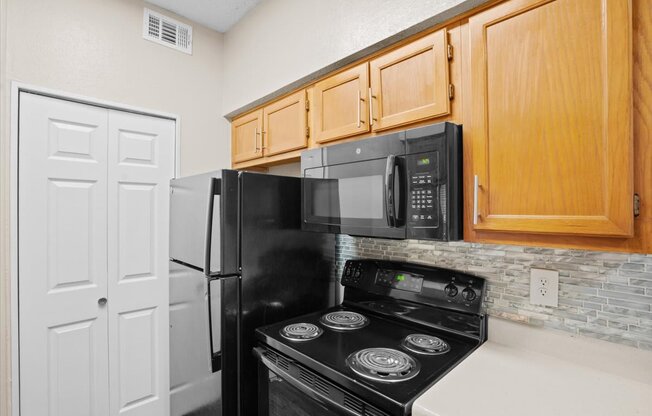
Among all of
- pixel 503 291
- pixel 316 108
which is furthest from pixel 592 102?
pixel 316 108

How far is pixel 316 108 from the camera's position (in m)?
1.64

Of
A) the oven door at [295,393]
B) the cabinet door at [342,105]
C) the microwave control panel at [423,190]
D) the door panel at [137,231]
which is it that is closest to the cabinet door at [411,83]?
the cabinet door at [342,105]

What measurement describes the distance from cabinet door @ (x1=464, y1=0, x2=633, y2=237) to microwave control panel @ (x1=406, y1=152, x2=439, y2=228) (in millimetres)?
141

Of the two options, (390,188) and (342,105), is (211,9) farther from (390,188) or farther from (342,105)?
(390,188)

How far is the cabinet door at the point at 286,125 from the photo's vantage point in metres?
1.72

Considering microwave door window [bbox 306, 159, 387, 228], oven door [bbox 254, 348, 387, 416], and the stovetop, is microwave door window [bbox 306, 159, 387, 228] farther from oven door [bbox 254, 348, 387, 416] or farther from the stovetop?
oven door [bbox 254, 348, 387, 416]

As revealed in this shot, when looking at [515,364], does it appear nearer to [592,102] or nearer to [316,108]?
[592,102]

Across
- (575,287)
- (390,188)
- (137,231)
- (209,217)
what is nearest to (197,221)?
(209,217)

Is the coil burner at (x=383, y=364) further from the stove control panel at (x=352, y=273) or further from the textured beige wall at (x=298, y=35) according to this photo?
the textured beige wall at (x=298, y=35)

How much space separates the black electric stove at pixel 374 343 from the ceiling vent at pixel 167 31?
1.93 meters

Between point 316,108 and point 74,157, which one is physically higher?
point 316,108

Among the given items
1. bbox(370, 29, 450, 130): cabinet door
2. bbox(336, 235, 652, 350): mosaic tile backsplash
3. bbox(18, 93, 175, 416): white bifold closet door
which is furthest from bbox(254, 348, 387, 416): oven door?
bbox(18, 93, 175, 416): white bifold closet door

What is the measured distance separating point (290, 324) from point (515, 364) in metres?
0.90

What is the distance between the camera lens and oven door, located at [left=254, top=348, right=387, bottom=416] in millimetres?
984
